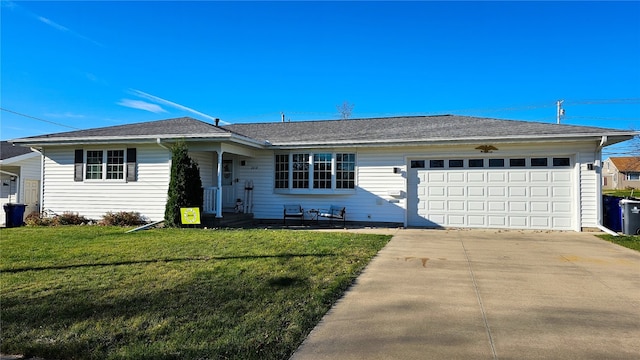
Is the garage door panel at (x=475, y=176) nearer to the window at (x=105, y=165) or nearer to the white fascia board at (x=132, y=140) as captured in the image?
the white fascia board at (x=132, y=140)

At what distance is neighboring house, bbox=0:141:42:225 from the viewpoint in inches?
617

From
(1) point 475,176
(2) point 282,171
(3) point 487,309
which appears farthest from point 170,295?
(1) point 475,176

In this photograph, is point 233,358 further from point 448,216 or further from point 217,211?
point 448,216

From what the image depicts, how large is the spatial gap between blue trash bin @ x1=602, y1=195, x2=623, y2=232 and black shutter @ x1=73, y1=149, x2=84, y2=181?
56.2 feet

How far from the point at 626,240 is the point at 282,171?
32.7ft

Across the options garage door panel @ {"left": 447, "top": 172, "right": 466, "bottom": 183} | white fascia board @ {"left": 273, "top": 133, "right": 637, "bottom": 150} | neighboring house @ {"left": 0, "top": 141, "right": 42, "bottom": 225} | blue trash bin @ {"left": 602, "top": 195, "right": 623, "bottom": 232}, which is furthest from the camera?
neighboring house @ {"left": 0, "top": 141, "right": 42, "bottom": 225}

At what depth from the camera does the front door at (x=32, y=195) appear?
15758 mm

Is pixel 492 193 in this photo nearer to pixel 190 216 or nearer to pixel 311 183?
pixel 311 183

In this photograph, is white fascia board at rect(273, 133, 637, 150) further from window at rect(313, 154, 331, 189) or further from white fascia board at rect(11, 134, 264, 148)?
white fascia board at rect(11, 134, 264, 148)

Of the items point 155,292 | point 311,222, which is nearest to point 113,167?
point 311,222

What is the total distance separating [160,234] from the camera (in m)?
9.95

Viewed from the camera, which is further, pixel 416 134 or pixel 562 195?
pixel 416 134

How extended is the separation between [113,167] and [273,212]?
5.80m

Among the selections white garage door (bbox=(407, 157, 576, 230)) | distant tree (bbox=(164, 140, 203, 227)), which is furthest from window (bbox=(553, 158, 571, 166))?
distant tree (bbox=(164, 140, 203, 227))
